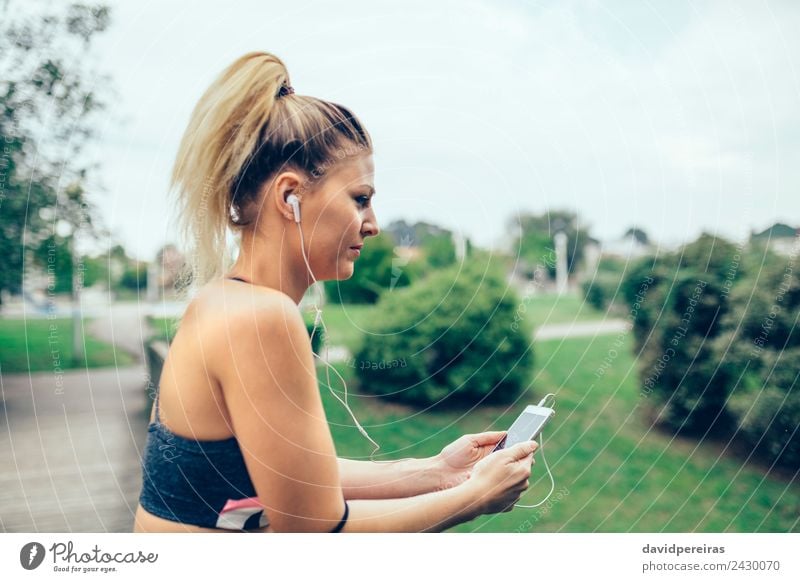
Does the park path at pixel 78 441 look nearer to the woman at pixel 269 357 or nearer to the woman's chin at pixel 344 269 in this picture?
the woman at pixel 269 357

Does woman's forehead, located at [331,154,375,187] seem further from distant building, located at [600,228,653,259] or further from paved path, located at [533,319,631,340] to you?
paved path, located at [533,319,631,340]

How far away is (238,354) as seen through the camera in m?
1.32

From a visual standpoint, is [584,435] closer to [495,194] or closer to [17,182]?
[495,194]

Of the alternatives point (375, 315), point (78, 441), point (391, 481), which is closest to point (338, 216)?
point (391, 481)

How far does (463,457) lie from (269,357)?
648mm

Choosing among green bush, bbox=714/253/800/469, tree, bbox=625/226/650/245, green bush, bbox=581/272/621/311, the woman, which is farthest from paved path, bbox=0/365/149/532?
green bush, bbox=714/253/800/469

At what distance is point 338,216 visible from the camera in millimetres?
1573

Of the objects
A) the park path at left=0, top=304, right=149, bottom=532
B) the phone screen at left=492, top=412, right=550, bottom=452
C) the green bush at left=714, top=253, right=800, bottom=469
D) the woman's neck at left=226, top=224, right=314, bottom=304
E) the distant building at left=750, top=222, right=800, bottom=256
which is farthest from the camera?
the green bush at left=714, top=253, right=800, bottom=469

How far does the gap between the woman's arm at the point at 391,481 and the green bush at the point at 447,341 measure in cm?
72

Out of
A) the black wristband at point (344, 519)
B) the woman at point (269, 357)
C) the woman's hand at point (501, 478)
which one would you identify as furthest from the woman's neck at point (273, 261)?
the woman's hand at point (501, 478)

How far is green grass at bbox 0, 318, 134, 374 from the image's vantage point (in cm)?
206

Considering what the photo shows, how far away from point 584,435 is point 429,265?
39.5 inches
